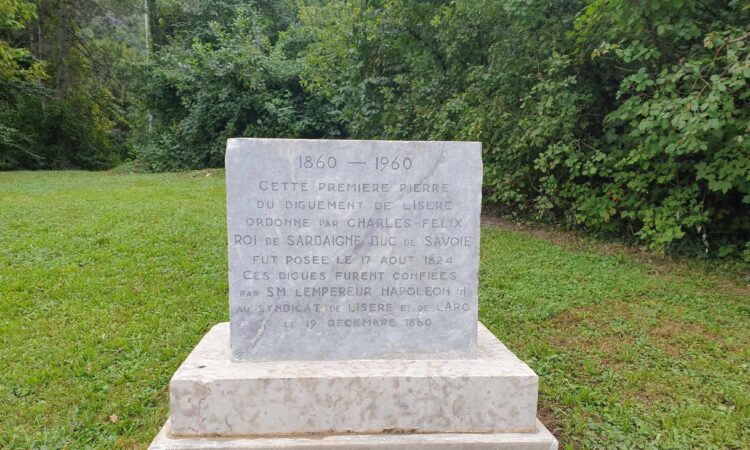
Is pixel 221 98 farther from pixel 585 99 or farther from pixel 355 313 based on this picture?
pixel 355 313

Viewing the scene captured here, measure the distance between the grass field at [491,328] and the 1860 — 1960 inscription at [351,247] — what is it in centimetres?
94

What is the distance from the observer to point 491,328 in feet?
12.8

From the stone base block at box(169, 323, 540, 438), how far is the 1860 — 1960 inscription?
0.18 m

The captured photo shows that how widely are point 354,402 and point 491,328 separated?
1.98 m

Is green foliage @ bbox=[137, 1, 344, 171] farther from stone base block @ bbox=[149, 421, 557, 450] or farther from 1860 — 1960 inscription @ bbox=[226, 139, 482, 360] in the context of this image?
stone base block @ bbox=[149, 421, 557, 450]

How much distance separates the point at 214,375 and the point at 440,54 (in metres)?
7.35

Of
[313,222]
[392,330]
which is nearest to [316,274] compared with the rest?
[313,222]

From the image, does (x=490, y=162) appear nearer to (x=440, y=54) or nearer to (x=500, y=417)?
(x=440, y=54)

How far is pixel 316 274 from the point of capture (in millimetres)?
2396

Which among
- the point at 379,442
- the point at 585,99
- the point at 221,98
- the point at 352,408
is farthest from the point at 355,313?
the point at 221,98

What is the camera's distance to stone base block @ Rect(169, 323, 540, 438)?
7.08 feet

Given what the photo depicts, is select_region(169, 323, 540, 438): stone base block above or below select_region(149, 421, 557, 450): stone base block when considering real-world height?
above

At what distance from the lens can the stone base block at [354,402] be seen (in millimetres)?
2158

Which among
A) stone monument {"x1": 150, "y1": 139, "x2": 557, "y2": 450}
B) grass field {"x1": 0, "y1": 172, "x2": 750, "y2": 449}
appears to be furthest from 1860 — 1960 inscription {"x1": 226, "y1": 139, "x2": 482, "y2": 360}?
grass field {"x1": 0, "y1": 172, "x2": 750, "y2": 449}
